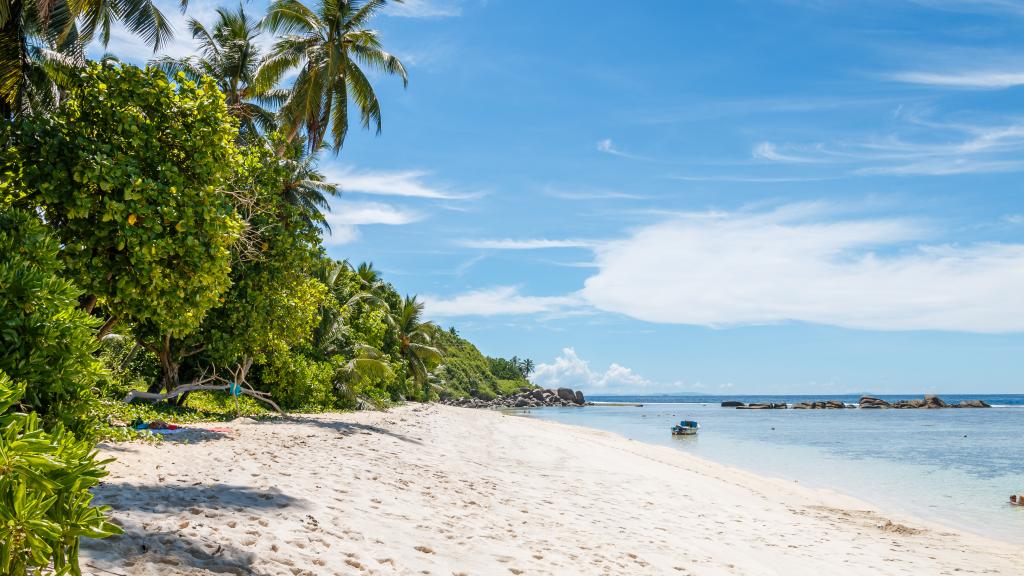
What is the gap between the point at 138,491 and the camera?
6.50 m

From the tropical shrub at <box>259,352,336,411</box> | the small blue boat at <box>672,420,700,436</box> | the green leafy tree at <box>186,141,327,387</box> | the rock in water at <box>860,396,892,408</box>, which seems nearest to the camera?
the green leafy tree at <box>186,141,327,387</box>

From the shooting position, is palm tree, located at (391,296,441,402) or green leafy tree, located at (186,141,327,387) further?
palm tree, located at (391,296,441,402)

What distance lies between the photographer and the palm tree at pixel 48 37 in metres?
11.6

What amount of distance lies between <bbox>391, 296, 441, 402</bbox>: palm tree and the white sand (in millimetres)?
27120

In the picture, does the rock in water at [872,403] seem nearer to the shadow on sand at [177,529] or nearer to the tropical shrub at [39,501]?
the shadow on sand at [177,529]

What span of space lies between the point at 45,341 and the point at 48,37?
12698 millimetres

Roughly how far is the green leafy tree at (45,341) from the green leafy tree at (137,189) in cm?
344

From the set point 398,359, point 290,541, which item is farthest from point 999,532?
point 398,359

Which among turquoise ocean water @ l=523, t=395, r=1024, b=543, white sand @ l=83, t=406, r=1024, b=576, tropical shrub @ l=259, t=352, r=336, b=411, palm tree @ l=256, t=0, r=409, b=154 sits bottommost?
turquoise ocean water @ l=523, t=395, r=1024, b=543

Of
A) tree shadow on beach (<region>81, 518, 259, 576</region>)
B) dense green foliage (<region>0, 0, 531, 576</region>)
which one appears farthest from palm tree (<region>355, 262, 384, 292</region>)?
tree shadow on beach (<region>81, 518, 259, 576</region>)

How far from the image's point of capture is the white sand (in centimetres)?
546

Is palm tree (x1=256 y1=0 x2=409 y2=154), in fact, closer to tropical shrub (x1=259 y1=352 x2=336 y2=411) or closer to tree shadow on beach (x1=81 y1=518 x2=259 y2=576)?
tropical shrub (x1=259 y1=352 x2=336 y2=411)

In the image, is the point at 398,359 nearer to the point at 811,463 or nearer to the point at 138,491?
the point at 811,463

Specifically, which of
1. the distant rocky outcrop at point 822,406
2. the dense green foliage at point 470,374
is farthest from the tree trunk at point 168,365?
the distant rocky outcrop at point 822,406
